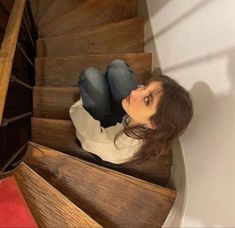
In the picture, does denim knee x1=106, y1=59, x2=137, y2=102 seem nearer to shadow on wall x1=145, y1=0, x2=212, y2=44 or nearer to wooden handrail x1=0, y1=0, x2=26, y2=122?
shadow on wall x1=145, y1=0, x2=212, y2=44

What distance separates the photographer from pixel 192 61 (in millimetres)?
1255

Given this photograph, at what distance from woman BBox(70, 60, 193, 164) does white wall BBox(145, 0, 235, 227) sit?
0.28 ft

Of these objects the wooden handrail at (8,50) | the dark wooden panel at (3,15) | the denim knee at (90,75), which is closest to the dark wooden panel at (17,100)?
the dark wooden panel at (3,15)

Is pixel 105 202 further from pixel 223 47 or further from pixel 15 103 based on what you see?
pixel 15 103

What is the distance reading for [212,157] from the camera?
3.54ft

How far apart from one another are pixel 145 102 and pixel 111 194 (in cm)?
45

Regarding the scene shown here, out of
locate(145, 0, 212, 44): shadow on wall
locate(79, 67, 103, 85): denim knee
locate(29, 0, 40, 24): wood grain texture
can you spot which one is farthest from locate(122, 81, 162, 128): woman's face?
locate(29, 0, 40, 24): wood grain texture

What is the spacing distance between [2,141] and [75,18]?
1.08m

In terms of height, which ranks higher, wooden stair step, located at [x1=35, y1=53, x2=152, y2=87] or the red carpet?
wooden stair step, located at [x1=35, y1=53, x2=152, y2=87]

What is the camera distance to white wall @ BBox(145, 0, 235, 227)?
0.96 m

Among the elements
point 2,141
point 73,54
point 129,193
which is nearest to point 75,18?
point 73,54

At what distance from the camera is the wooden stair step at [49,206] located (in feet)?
3.92

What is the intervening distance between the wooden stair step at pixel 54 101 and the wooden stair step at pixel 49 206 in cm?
55

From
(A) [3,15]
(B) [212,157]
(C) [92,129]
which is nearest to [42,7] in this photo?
(A) [3,15]
